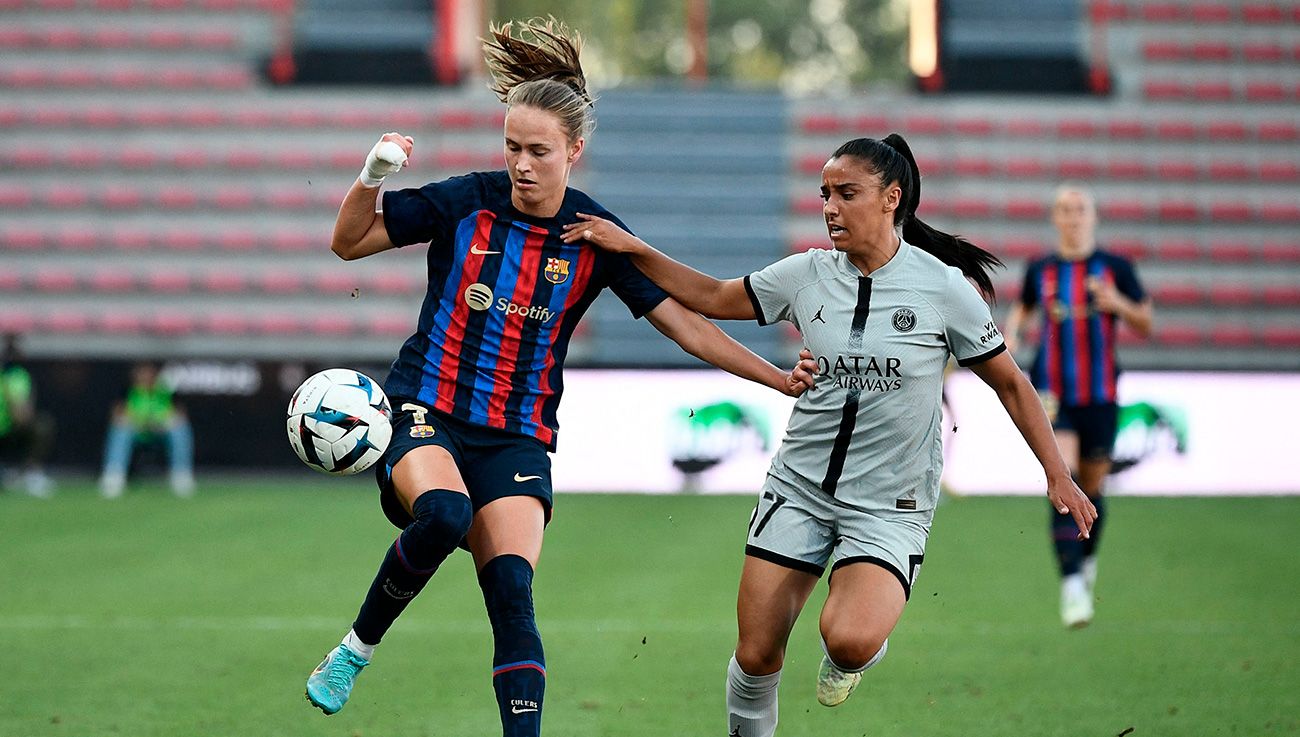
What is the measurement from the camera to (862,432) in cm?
467

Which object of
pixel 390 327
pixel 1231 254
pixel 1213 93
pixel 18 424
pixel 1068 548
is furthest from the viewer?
pixel 1213 93

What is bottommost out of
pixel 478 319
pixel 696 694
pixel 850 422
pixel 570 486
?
pixel 570 486

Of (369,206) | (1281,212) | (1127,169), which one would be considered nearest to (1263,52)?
(1281,212)

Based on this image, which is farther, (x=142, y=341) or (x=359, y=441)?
(x=142, y=341)

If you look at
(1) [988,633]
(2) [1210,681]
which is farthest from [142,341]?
(2) [1210,681]

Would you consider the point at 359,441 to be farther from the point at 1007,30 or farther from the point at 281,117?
the point at 1007,30

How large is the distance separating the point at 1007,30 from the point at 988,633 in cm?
1520

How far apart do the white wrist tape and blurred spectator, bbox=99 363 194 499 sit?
39.7 feet

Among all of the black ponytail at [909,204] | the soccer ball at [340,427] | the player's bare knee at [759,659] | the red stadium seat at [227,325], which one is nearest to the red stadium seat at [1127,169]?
the red stadium seat at [227,325]

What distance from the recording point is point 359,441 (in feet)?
15.3

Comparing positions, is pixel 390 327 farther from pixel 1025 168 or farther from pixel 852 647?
pixel 852 647

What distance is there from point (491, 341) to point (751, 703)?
135cm

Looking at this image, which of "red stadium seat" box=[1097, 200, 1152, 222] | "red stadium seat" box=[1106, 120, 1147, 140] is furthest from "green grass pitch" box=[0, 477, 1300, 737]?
"red stadium seat" box=[1106, 120, 1147, 140]

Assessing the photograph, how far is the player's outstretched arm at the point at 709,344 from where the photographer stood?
493 cm
